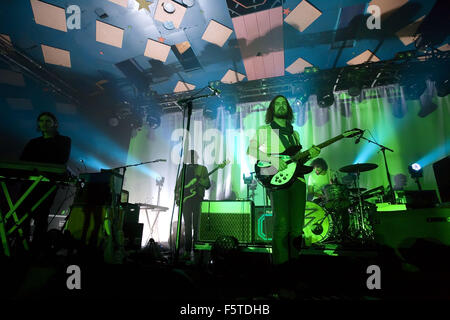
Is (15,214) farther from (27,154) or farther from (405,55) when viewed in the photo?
(405,55)

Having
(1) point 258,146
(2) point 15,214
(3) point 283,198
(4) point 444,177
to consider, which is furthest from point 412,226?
(2) point 15,214

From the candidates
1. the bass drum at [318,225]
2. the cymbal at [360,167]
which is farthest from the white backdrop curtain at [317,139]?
the bass drum at [318,225]

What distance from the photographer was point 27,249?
233cm

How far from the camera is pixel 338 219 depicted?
4.25m

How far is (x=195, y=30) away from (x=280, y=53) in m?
2.26

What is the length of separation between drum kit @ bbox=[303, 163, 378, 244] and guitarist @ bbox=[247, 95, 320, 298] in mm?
2389

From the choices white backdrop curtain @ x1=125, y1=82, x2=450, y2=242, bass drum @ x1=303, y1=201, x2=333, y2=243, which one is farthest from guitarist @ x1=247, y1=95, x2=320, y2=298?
white backdrop curtain @ x1=125, y1=82, x2=450, y2=242

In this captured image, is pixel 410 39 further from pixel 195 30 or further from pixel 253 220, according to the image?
pixel 253 220

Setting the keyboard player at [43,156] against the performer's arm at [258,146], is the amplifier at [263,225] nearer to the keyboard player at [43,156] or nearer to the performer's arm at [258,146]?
the performer's arm at [258,146]

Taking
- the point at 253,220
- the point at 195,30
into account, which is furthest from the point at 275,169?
the point at 195,30

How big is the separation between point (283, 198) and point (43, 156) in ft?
9.52

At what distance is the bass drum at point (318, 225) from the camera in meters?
4.11

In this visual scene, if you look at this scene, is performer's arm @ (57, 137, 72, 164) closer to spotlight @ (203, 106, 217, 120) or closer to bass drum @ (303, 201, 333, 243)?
bass drum @ (303, 201, 333, 243)

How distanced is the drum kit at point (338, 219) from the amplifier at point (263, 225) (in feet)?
2.60
